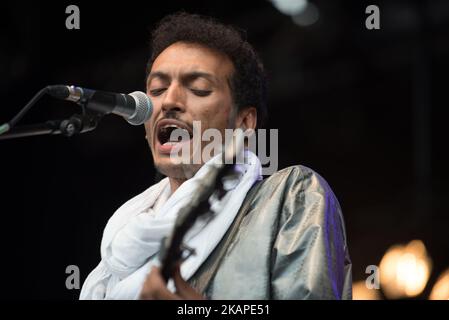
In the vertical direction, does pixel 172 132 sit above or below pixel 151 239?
above

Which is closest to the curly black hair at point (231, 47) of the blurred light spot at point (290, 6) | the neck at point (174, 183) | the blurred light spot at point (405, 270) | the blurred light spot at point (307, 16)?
the neck at point (174, 183)

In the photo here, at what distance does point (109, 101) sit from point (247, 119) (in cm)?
76

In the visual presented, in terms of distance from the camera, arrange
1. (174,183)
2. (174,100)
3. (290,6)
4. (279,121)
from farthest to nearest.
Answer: (279,121) → (290,6) → (174,183) → (174,100)

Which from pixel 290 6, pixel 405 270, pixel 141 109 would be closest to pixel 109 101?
pixel 141 109

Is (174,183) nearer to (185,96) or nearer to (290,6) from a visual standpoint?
(185,96)

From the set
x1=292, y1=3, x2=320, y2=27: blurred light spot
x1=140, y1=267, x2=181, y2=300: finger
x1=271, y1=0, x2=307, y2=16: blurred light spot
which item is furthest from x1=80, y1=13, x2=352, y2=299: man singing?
x1=292, y1=3, x2=320, y2=27: blurred light spot

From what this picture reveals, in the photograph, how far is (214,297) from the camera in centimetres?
205

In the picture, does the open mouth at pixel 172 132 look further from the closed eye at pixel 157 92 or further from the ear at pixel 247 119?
the ear at pixel 247 119

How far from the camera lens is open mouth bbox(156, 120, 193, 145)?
238 centimetres

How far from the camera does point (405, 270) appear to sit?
4328mm

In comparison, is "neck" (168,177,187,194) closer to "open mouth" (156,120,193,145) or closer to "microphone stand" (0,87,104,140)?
"open mouth" (156,120,193,145)

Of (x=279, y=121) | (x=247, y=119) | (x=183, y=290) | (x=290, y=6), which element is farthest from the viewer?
(x=279, y=121)
